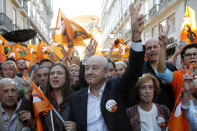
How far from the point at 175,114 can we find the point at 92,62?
1153 millimetres

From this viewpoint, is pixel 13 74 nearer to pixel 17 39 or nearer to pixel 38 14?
pixel 17 39

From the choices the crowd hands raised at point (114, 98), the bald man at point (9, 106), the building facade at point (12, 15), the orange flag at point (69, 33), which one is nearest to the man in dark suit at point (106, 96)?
the crowd hands raised at point (114, 98)

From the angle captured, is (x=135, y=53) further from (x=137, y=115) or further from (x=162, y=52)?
(x=137, y=115)

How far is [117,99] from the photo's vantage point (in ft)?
7.97

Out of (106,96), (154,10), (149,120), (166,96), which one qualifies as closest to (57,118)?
(106,96)

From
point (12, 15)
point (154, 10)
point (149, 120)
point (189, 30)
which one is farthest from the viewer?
point (12, 15)

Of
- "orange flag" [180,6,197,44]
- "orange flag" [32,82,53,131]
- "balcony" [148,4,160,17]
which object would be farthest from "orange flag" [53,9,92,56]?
"balcony" [148,4,160,17]

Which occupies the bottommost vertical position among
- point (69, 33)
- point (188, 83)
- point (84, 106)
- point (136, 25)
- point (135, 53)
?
point (84, 106)

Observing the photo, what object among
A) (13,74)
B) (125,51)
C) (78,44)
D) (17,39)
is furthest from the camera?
(125,51)

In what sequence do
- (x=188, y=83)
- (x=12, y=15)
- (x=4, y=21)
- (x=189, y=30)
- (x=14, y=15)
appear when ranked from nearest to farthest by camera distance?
(x=188, y=83), (x=189, y=30), (x=4, y=21), (x=12, y=15), (x=14, y=15)

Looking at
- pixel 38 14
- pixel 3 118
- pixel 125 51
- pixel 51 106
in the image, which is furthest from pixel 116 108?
pixel 38 14

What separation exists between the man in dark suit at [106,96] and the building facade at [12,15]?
750 inches

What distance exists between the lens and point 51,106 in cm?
266

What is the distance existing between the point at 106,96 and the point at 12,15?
910 inches
